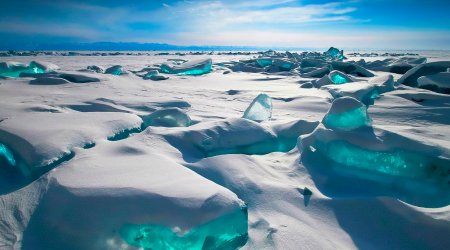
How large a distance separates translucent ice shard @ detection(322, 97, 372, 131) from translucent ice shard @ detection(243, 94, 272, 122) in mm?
646

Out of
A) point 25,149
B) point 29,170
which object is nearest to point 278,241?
point 29,170

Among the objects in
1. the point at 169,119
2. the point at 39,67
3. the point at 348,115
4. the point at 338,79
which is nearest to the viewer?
the point at 348,115

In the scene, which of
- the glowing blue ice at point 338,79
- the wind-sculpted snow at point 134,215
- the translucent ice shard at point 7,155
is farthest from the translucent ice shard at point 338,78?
the translucent ice shard at point 7,155

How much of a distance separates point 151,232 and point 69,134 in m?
0.79

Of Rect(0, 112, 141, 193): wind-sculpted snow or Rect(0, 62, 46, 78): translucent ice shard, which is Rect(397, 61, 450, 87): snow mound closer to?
Rect(0, 112, 141, 193): wind-sculpted snow

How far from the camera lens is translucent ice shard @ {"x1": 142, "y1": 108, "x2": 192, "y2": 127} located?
1.84m

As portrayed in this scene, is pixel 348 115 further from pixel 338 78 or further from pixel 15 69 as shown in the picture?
pixel 15 69

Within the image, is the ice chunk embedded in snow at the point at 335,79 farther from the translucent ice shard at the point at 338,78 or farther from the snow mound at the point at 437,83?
the snow mound at the point at 437,83

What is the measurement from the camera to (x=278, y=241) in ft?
2.90

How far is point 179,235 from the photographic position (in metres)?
0.80

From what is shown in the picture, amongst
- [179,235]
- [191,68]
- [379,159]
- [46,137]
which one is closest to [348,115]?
[379,159]

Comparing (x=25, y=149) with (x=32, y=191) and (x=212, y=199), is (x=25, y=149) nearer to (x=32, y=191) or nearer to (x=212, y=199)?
(x=32, y=191)

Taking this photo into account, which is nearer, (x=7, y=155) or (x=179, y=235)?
(x=179, y=235)

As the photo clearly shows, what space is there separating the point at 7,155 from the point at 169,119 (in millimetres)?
866
